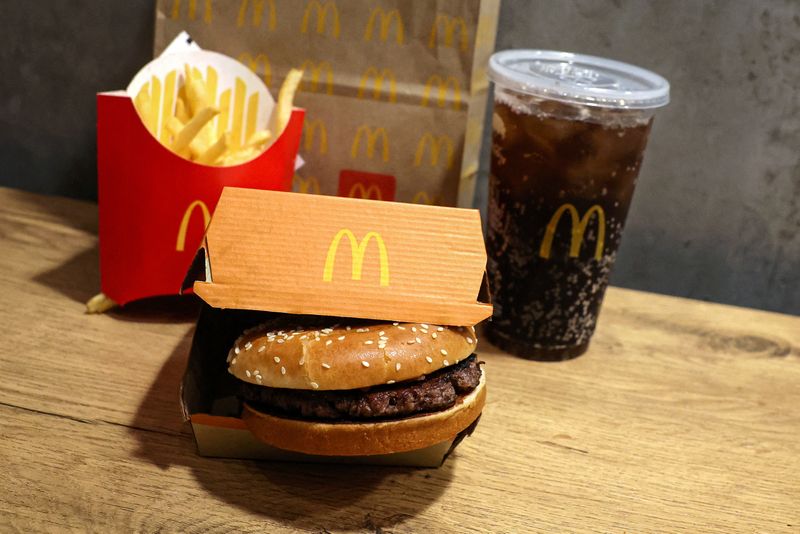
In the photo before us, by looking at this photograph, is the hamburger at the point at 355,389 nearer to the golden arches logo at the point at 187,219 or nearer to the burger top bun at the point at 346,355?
the burger top bun at the point at 346,355

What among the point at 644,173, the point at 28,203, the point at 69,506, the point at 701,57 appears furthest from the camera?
the point at 28,203

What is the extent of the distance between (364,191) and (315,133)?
18 centimetres

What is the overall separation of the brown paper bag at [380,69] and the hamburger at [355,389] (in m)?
0.74

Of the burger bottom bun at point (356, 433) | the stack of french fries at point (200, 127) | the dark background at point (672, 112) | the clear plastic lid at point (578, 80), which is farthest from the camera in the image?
the dark background at point (672, 112)

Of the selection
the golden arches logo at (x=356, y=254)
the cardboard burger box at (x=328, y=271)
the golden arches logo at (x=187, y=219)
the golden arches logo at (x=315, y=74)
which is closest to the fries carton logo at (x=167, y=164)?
the golden arches logo at (x=187, y=219)

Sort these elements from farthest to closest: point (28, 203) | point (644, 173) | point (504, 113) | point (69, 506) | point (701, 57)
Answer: point (28, 203)
point (644, 173)
point (701, 57)
point (504, 113)
point (69, 506)

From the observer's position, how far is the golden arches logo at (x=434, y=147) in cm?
167

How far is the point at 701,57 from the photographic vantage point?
1728 mm

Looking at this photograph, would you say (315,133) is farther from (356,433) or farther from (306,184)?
(356,433)

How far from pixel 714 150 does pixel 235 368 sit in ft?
4.46

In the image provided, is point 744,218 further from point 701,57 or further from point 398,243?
point 398,243

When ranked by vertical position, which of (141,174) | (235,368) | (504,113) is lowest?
(235,368)

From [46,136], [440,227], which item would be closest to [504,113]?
[440,227]

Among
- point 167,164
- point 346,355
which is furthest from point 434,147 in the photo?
point 346,355
